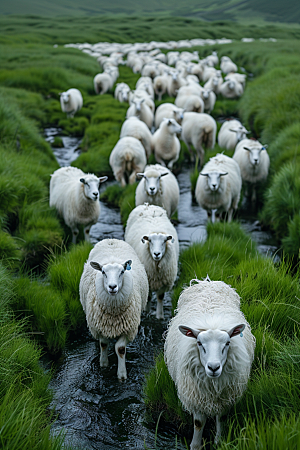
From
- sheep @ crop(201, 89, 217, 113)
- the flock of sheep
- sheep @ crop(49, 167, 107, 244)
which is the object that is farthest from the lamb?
sheep @ crop(49, 167, 107, 244)

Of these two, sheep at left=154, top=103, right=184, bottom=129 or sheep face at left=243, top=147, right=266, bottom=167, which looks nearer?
sheep face at left=243, top=147, right=266, bottom=167

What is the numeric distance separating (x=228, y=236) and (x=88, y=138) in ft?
25.0

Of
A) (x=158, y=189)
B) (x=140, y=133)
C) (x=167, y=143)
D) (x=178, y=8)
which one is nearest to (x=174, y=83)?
(x=140, y=133)

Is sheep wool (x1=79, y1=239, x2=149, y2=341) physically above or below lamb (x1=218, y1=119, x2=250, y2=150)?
above

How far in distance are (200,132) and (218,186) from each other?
422cm

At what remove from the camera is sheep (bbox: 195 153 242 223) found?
7703 millimetres

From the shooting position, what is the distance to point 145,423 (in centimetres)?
378

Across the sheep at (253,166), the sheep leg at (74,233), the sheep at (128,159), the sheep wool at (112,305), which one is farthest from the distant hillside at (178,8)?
the sheep wool at (112,305)

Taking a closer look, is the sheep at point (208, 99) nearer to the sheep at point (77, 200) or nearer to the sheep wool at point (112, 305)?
the sheep at point (77, 200)

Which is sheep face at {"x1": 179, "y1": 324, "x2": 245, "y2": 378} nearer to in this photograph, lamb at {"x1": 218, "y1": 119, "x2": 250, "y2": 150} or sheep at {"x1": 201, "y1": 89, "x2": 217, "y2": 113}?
lamb at {"x1": 218, "y1": 119, "x2": 250, "y2": 150}

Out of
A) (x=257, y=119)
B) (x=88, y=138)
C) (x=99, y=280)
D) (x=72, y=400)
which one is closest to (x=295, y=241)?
(x=99, y=280)

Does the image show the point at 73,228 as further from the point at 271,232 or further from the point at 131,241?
the point at 271,232

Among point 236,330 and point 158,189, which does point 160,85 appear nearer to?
point 158,189

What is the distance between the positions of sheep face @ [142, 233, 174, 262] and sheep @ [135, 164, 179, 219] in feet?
6.58
